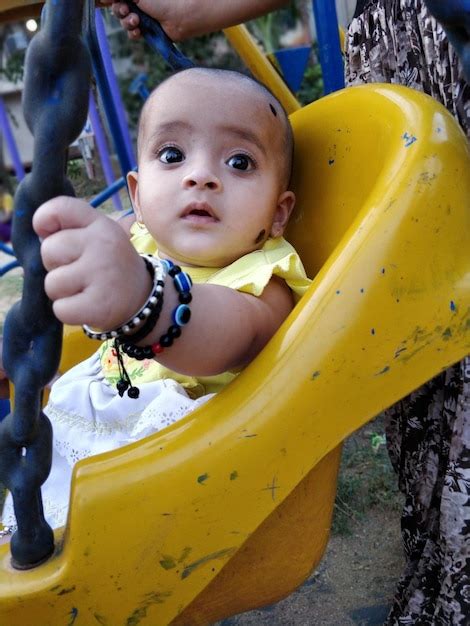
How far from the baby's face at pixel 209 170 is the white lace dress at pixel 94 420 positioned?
0.19 meters

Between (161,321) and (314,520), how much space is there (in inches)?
12.5

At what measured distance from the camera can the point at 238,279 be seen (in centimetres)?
94

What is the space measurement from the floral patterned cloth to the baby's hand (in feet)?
1.76

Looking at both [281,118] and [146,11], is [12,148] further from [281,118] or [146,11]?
[281,118]

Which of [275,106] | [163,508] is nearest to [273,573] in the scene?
[163,508]

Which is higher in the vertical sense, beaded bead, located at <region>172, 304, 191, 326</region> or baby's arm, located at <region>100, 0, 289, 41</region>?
baby's arm, located at <region>100, 0, 289, 41</region>

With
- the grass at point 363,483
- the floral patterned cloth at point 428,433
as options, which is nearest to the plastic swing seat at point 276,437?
the floral patterned cloth at point 428,433

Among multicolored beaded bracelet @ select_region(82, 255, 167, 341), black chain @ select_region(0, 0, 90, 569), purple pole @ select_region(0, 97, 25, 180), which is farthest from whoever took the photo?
purple pole @ select_region(0, 97, 25, 180)

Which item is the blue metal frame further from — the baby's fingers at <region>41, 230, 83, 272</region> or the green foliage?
the green foliage

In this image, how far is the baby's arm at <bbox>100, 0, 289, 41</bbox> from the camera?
125 centimetres

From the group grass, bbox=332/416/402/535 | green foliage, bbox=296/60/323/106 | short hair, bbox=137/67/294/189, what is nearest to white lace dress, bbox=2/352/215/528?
short hair, bbox=137/67/294/189

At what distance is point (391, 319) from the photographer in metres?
0.77

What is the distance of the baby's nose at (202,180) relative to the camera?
36.8 inches

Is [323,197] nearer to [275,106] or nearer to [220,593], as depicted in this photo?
[275,106]
